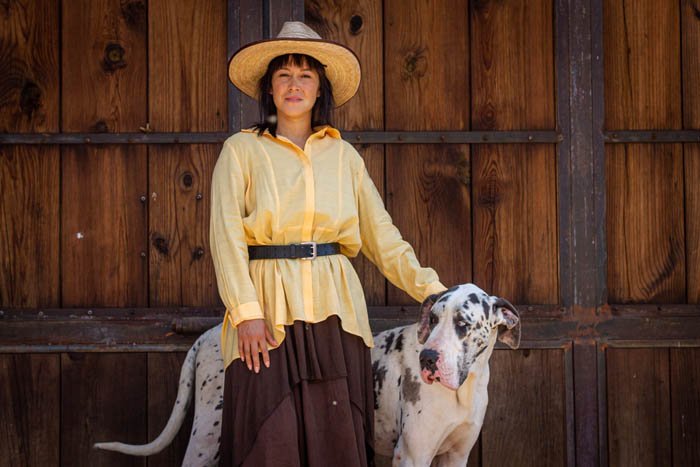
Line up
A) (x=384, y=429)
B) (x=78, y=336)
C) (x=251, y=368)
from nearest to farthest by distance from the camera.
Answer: (x=251, y=368), (x=384, y=429), (x=78, y=336)

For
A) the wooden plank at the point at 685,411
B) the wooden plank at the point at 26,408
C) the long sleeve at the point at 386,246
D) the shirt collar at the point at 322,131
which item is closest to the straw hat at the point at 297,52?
the shirt collar at the point at 322,131

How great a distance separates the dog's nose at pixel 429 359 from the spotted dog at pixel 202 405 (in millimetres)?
1012

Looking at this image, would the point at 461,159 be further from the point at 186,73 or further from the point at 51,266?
the point at 51,266

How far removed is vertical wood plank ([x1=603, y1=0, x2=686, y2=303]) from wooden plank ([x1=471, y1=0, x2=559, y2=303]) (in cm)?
34

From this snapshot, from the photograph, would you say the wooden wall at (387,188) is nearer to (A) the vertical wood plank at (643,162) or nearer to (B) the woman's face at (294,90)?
(A) the vertical wood plank at (643,162)

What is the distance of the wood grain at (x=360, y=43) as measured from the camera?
11.4ft

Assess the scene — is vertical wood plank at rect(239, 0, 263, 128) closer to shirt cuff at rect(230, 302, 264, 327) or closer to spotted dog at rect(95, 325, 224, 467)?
spotted dog at rect(95, 325, 224, 467)

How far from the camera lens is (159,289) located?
3463mm

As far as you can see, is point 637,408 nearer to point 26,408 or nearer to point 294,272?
point 294,272

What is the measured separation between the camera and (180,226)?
3467mm

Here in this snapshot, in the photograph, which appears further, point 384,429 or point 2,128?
point 2,128

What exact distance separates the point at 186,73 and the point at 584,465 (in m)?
3.06

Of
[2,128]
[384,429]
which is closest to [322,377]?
[384,429]

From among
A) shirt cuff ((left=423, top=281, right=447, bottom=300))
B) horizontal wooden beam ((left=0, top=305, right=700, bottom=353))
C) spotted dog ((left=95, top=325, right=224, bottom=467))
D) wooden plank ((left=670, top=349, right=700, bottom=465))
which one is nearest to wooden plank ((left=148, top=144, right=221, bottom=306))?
horizontal wooden beam ((left=0, top=305, right=700, bottom=353))
